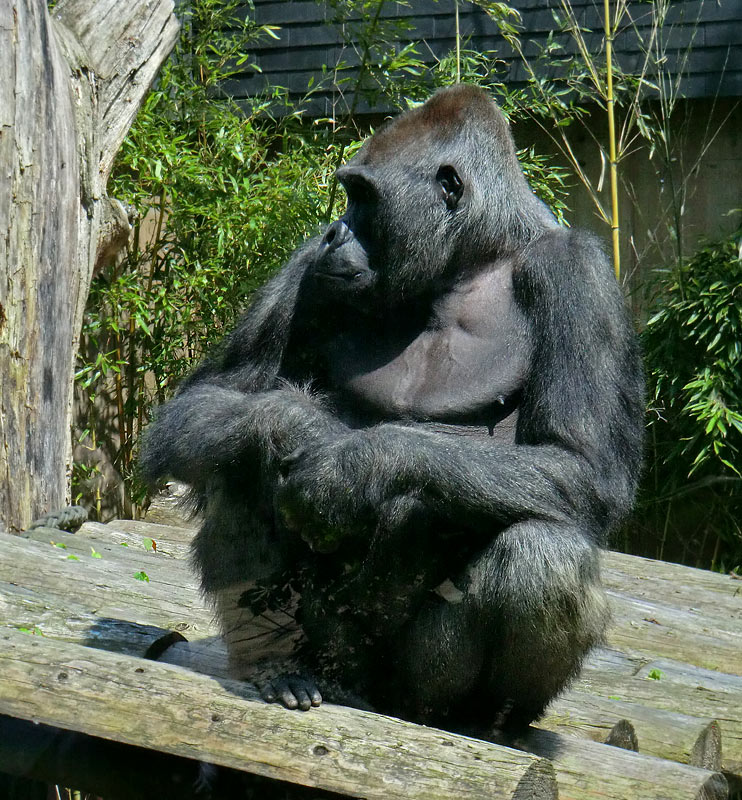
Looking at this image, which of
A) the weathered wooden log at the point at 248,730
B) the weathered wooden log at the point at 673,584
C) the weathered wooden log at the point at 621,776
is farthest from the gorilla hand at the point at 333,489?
the weathered wooden log at the point at 673,584

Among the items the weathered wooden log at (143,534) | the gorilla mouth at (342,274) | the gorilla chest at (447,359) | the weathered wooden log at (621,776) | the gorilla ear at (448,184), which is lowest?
the weathered wooden log at (143,534)

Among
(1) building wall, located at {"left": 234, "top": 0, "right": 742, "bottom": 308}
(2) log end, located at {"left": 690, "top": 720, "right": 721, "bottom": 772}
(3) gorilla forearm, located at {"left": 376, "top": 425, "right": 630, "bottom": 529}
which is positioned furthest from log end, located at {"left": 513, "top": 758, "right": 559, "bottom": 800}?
(1) building wall, located at {"left": 234, "top": 0, "right": 742, "bottom": 308}

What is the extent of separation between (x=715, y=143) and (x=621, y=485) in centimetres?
532

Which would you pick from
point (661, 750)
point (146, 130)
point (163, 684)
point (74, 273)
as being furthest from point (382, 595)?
point (146, 130)

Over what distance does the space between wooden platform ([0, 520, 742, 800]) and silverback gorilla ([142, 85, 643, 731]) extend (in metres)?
0.20

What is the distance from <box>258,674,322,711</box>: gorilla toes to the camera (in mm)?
2502

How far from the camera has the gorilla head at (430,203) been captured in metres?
2.99

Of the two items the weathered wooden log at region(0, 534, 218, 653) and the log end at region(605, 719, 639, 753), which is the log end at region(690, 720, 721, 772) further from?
the weathered wooden log at region(0, 534, 218, 653)

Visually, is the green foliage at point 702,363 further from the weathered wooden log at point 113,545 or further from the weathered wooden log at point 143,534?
the weathered wooden log at point 113,545

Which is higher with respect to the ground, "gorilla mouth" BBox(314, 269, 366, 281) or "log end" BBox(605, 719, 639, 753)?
"gorilla mouth" BBox(314, 269, 366, 281)

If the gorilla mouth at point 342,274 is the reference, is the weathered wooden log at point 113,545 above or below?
below

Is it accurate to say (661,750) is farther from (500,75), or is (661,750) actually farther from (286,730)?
(500,75)

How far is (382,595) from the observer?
9.12 feet

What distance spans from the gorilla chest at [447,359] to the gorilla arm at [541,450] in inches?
2.2
